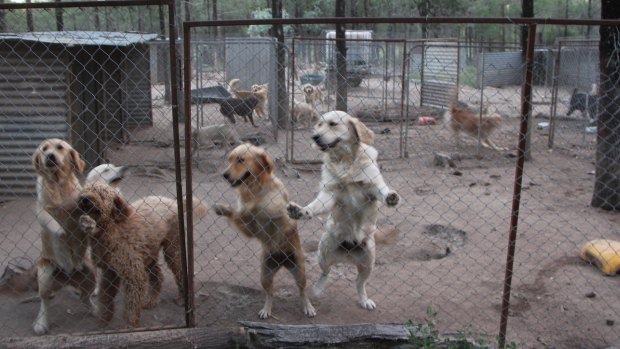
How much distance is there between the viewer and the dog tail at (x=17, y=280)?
5004 millimetres

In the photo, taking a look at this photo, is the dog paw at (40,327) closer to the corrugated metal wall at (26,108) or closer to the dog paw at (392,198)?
the dog paw at (392,198)

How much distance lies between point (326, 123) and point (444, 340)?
5.76 feet

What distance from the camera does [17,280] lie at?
5035mm

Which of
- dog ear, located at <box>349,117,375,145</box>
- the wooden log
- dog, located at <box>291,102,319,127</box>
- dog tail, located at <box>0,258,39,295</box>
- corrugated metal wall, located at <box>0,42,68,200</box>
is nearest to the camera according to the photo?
the wooden log

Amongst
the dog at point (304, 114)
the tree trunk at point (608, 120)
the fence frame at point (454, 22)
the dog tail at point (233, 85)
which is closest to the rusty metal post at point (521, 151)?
the fence frame at point (454, 22)

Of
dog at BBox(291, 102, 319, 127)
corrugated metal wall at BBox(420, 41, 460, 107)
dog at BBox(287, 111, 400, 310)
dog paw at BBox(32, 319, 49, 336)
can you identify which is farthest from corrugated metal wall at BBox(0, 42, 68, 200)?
corrugated metal wall at BBox(420, 41, 460, 107)

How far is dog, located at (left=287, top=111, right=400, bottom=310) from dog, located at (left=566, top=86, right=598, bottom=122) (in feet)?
32.8

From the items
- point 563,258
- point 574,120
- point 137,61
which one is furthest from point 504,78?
point 563,258

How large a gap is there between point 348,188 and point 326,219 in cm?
77

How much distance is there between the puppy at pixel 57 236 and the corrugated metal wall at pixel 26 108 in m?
4.22

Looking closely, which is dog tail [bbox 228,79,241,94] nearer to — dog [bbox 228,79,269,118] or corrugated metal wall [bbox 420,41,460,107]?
dog [bbox 228,79,269,118]

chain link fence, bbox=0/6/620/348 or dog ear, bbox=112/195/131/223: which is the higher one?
dog ear, bbox=112/195/131/223

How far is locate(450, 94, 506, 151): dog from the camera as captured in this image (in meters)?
11.6

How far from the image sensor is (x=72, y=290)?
494cm
